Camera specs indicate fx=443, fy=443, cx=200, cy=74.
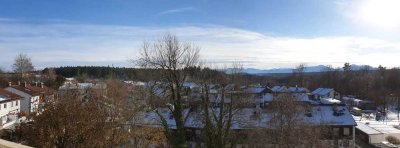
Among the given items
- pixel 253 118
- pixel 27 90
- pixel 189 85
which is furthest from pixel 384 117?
pixel 189 85

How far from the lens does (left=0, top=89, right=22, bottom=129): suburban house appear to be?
1670 inches

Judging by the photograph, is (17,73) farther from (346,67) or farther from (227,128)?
(346,67)

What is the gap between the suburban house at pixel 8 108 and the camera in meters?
42.4

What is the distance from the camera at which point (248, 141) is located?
33500 millimetres

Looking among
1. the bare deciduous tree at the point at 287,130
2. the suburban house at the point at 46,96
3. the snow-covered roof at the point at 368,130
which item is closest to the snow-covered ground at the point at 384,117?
the snow-covered roof at the point at 368,130

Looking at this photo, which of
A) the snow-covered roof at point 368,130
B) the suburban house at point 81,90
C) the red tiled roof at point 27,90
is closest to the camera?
the suburban house at point 81,90

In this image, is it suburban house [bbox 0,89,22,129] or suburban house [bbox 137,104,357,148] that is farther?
suburban house [bbox 0,89,22,129]

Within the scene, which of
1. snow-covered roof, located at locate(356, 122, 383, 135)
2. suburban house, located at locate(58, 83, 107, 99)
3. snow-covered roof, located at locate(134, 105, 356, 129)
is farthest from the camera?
snow-covered roof, located at locate(356, 122, 383, 135)

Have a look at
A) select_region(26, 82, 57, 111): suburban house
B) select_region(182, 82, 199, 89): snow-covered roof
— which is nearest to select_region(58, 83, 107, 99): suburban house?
select_region(26, 82, 57, 111): suburban house

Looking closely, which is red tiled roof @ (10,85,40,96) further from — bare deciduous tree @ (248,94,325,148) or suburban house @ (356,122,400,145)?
suburban house @ (356,122,400,145)

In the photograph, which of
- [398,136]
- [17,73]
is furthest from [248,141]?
[17,73]

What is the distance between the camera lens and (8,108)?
48250mm

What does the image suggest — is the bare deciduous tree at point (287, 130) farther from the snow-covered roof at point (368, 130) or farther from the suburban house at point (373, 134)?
the snow-covered roof at point (368, 130)

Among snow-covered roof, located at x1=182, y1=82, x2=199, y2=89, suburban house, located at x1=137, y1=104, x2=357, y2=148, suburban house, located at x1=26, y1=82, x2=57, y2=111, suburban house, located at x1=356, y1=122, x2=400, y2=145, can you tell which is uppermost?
snow-covered roof, located at x1=182, y1=82, x2=199, y2=89
